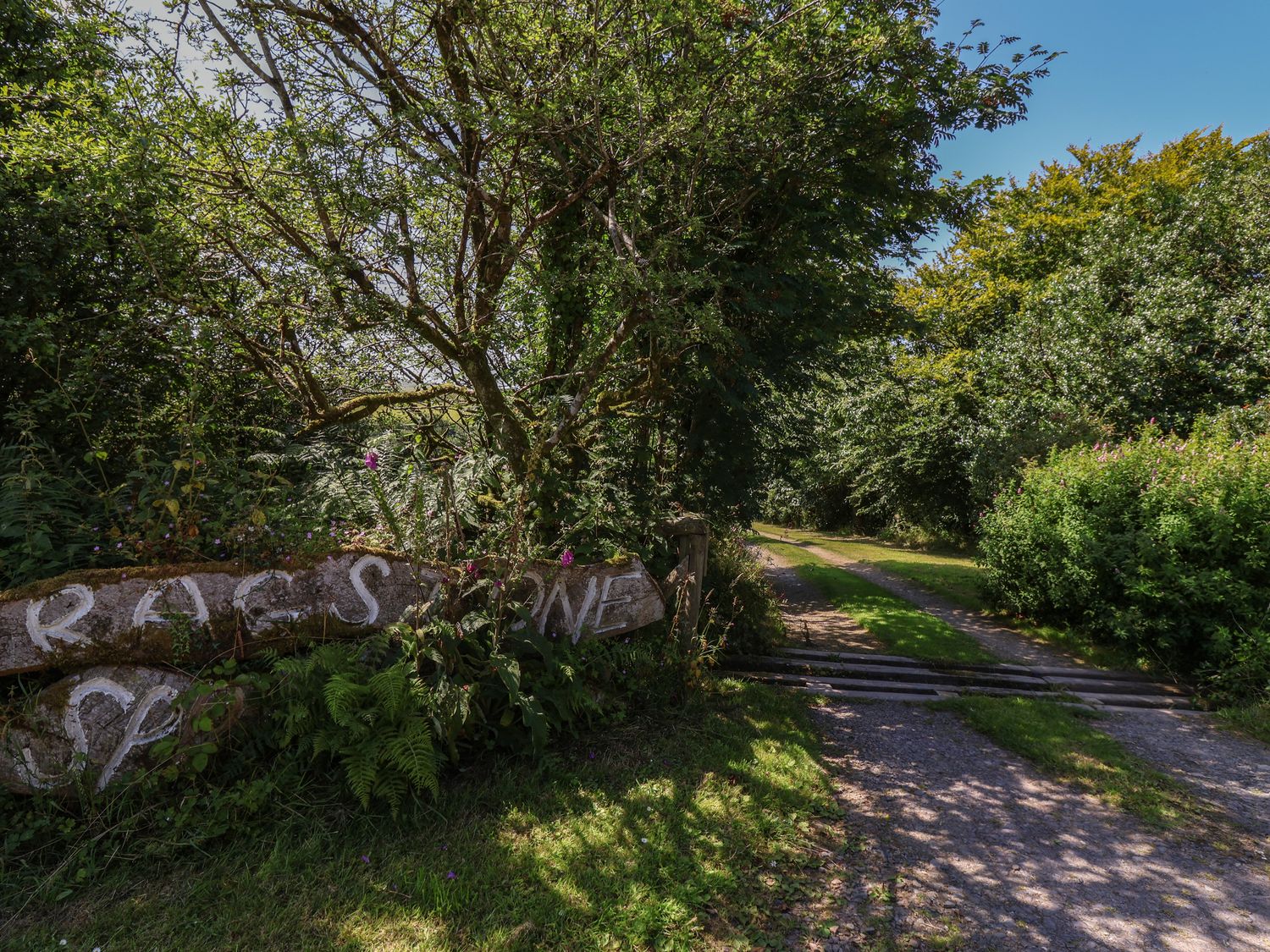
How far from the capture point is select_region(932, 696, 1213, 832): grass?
13.8 ft

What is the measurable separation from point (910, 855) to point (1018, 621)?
7.85 metres

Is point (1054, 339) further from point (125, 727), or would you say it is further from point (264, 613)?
point (125, 727)

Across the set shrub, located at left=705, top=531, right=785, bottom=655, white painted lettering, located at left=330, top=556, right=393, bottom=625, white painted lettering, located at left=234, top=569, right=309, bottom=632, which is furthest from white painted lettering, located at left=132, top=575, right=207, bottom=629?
shrub, located at left=705, top=531, right=785, bottom=655

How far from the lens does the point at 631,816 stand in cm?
365

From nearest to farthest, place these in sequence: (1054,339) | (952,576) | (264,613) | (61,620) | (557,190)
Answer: (61,620), (264,613), (557,190), (952,576), (1054,339)

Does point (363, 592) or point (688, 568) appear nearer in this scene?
point (363, 592)

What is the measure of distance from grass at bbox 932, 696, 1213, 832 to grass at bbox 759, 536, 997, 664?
1573 millimetres

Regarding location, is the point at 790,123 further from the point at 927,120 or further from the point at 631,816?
the point at 631,816

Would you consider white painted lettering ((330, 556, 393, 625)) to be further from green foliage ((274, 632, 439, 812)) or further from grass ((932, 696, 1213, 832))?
grass ((932, 696, 1213, 832))

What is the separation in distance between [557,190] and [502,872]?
5.65 meters

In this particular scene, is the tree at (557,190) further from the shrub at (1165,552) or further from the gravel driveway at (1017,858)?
the shrub at (1165,552)

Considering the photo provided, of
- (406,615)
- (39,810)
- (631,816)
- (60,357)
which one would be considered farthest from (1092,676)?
(60,357)

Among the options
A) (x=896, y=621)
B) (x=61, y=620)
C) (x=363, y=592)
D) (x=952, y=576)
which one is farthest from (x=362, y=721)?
(x=952, y=576)

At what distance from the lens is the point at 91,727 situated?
319 cm
